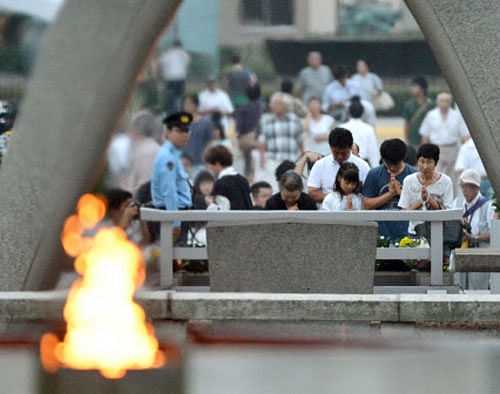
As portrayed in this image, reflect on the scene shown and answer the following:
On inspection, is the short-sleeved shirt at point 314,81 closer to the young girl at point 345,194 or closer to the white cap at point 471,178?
the white cap at point 471,178

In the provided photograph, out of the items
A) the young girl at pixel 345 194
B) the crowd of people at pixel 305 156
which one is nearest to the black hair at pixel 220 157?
the crowd of people at pixel 305 156

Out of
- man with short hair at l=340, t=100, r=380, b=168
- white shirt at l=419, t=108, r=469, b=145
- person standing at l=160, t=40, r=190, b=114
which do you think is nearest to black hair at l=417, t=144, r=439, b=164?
man with short hair at l=340, t=100, r=380, b=168

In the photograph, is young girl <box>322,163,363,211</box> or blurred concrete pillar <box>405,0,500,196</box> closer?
blurred concrete pillar <box>405,0,500,196</box>

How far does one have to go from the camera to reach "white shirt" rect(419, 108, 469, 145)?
539 inches

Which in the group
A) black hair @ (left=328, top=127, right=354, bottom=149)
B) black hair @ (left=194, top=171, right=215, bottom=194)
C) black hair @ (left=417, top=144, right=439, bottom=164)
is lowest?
black hair @ (left=194, top=171, right=215, bottom=194)

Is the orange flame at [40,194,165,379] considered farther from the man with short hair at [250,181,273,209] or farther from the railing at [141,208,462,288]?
the man with short hair at [250,181,273,209]

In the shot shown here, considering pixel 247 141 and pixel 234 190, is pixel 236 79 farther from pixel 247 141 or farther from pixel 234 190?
pixel 234 190

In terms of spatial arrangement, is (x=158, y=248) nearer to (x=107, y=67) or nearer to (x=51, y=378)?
(x=107, y=67)

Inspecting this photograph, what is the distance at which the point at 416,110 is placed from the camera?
49.3 ft

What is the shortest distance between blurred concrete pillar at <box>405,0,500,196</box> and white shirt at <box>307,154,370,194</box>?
173 centimetres

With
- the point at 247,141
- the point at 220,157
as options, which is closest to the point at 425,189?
the point at 220,157

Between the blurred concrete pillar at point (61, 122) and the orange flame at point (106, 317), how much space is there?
2247mm

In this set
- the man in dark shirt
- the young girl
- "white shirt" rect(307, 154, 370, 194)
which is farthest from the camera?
the man in dark shirt

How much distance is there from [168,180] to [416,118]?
6.23 m
